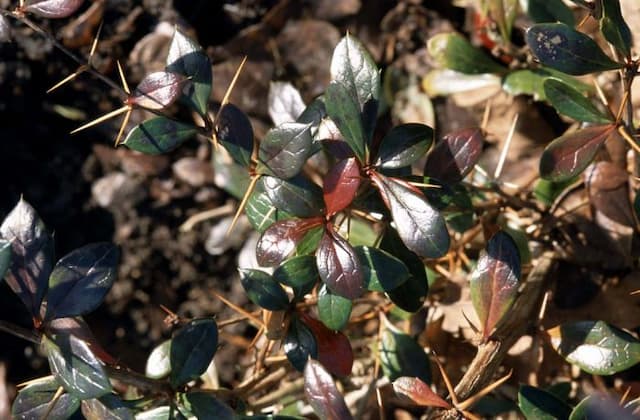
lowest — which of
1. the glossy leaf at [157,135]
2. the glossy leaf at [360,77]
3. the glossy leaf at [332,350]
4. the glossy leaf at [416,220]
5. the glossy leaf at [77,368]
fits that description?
the glossy leaf at [332,350]

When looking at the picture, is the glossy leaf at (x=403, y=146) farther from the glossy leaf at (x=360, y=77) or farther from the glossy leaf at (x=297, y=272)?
the glossy leaf at (x=297, y=272)

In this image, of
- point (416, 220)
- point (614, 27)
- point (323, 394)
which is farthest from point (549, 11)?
point (323, 394)

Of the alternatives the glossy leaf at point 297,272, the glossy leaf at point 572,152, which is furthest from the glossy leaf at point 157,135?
the glossy leaf at point 572,152

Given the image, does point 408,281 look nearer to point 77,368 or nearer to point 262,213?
point 262,213

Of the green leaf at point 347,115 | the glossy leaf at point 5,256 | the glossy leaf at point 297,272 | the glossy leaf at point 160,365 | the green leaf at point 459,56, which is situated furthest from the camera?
the green leaf at point 459,56

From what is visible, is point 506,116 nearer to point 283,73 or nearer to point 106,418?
point 283,73

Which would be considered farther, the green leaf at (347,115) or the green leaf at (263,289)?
the green leaf at (263,289)

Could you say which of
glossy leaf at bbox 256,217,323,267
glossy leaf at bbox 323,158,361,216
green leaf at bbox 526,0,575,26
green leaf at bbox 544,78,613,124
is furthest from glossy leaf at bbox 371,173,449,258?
green leaf at bbox 526,0,575,26
